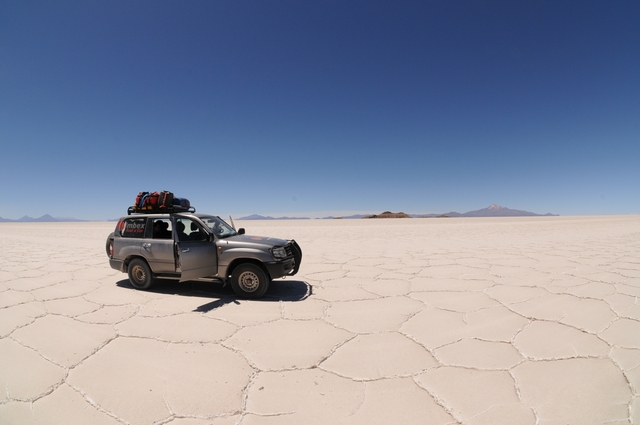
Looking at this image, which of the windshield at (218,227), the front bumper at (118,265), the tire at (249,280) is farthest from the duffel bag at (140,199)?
the tire at (249,280)

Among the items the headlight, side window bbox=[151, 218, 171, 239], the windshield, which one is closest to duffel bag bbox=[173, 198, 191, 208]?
side window bbox=[151, 218, 171, 239]

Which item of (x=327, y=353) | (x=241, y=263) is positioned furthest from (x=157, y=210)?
(x=327, y=353)

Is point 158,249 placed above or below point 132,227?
below

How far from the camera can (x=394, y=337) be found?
12.5 feet

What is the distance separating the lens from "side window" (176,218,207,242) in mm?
5770

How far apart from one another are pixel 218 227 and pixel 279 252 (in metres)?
1.69

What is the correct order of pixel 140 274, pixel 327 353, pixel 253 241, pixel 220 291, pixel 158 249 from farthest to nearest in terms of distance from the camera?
pixel 140 274 → pixel 220 291 → pixel 158 249 → pixel 253 241 → pixel 327 353

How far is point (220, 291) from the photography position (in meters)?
5.96

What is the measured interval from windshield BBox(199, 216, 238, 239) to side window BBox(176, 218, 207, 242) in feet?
0.67

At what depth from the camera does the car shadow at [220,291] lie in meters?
5.32

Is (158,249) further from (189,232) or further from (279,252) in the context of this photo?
(279,252)

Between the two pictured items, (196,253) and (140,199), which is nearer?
(196,253)

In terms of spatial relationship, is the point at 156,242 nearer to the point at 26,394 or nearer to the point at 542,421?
the point at 26,394

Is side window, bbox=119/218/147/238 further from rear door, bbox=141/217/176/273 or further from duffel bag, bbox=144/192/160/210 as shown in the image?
duffel bag, bbox=144/192/160/210
